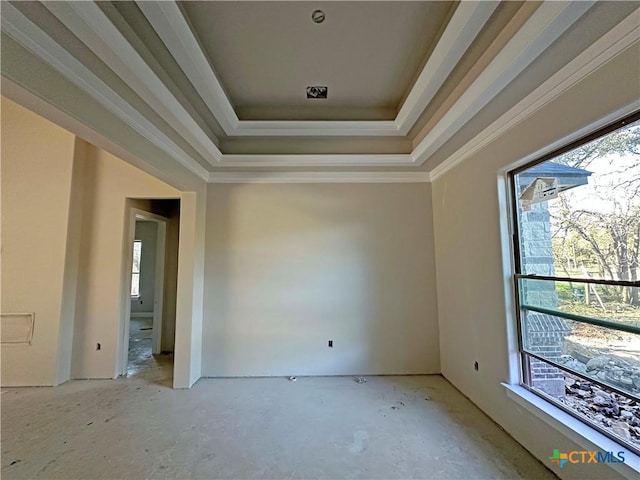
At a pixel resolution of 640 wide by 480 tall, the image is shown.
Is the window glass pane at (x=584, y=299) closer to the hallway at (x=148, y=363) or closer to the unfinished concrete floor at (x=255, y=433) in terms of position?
the unfinished concrete floor at (x=255, y=433)

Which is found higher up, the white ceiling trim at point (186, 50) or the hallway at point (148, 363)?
the white ceiling trim at point (186, 50)

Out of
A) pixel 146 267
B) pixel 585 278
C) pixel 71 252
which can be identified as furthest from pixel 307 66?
pixel 146 267

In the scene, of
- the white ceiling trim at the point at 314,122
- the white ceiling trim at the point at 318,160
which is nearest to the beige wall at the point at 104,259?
the white ceiling trim at the point at 318,160

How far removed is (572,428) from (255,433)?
92.7 inches

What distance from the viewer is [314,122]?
322cm

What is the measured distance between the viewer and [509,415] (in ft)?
7.97

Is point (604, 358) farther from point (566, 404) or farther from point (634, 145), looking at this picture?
point (634, 145)

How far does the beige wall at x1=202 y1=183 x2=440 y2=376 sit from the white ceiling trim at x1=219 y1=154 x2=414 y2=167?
408 mm

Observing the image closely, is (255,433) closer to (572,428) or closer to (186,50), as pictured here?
(572,428)

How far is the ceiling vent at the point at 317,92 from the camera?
286 centimetres

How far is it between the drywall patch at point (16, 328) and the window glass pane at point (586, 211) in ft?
18.4

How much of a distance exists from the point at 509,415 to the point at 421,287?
1.73 meters

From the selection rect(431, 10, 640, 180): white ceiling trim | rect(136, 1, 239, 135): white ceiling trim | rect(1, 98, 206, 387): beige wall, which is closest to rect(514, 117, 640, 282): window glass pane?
rect(431, 10, 640, 180): white ceiling trim

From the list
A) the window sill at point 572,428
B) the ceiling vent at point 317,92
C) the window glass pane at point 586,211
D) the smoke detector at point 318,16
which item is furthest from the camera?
the ceiling vent at point 317,92
